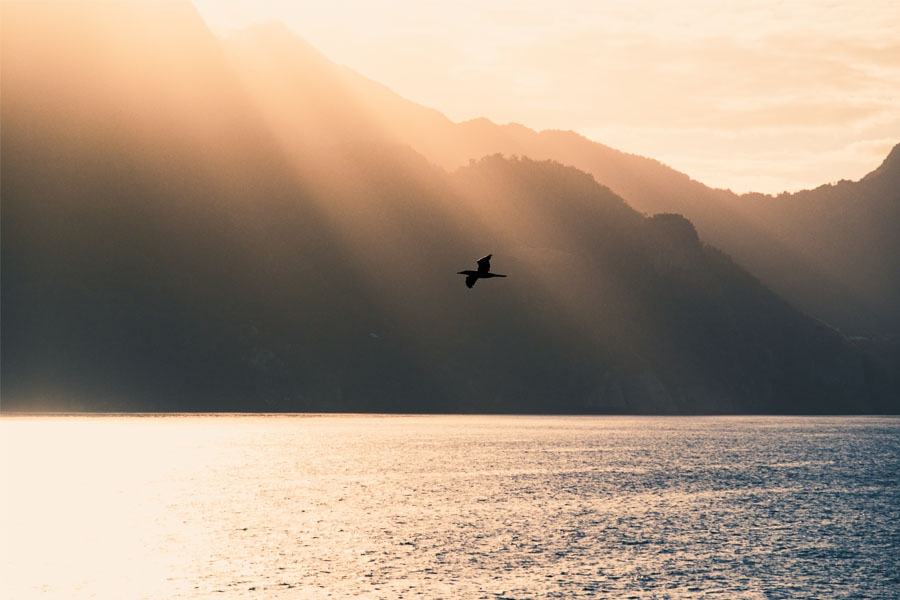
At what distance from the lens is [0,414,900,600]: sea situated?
68.9 meters

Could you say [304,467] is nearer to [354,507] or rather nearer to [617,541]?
[354,507]

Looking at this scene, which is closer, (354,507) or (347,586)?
(347,586)

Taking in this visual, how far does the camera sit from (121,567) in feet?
250

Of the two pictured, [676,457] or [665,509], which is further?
[676,457]

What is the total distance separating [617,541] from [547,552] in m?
9.19

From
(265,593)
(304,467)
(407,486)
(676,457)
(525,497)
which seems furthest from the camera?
(676,457)

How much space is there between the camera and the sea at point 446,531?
6888 cm

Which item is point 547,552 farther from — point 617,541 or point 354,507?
point 354,507

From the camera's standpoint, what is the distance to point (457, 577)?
7000cm

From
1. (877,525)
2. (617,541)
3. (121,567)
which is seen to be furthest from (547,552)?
(877,525)

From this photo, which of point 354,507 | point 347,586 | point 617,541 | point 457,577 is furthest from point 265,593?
point 354,507

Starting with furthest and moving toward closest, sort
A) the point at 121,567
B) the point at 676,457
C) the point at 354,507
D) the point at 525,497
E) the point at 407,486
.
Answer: the point at 676,457 < the point at 407,486 < the point at 525,497 < the point at 354,507 < the point at 121,567

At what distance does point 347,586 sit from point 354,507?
43782 millimetres

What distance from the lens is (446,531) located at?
92.1m
